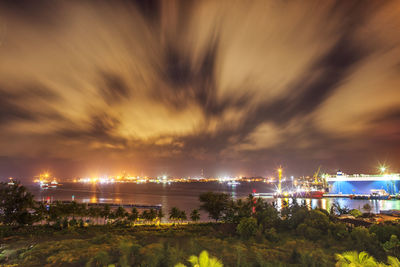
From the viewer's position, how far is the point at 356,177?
11588 cm

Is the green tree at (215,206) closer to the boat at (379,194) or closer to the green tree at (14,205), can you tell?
the green tree at (14,205)

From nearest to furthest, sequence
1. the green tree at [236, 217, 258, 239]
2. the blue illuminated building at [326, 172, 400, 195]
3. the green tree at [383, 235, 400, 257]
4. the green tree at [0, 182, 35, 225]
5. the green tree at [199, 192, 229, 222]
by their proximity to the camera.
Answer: the green tree at [383, 235, 400, 257] → the green tree at [236, 217, 258, 239] → the green tree at [0, 182, 35, 225] → the green tree at [199, 192, 229, 222] → the blue illuminated building at [326, 172, 400, 195]

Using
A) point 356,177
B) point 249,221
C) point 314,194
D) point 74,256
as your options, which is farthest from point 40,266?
point 356,177

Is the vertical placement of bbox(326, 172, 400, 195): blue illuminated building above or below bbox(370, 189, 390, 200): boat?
above

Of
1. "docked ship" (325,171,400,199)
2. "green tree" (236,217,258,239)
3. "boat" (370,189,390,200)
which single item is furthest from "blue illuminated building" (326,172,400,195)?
"green tree" (236,217,258,239)

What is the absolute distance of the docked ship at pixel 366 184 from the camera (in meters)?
108

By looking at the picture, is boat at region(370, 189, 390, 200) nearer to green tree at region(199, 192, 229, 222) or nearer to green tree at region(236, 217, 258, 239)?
green tree at region(199, 192, 229, 222)

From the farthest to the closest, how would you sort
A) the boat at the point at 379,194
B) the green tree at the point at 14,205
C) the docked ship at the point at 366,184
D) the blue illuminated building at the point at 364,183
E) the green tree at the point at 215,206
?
the blue illuminated building at the point at 364,183
the docked ship at the point at 366,184
the boat at the point at 379,194
the green tree at the point at 215,206
the green tree at the point at 14,205

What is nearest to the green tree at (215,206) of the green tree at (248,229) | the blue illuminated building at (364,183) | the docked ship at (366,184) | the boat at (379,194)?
the green tree at (248,229)

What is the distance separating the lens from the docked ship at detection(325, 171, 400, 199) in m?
108

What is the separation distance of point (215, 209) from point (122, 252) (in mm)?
30681

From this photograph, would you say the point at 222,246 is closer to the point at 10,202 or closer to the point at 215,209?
the point at 215,209

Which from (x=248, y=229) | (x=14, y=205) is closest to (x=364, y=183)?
(x=248, y=229)

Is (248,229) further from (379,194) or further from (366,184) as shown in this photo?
(366,184)
